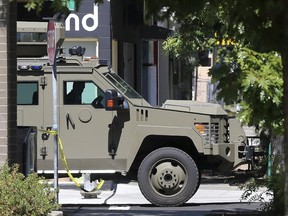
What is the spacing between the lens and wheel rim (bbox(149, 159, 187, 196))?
14.0 metres

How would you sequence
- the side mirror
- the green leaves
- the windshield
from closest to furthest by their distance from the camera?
the green leaves, the side mirror, the windshield

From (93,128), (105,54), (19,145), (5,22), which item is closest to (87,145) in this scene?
(93,128)

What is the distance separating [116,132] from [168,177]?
123 cm

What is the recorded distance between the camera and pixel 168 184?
45.8 feet

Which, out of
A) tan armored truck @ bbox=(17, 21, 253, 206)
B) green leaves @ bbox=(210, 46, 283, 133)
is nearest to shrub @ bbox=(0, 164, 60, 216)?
green leaves @ bbox=(210, 46, 283, 133)

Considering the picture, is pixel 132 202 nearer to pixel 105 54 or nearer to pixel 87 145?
pixel 87 145

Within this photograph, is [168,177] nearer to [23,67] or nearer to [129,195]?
[129,195]

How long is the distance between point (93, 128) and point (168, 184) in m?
1.68

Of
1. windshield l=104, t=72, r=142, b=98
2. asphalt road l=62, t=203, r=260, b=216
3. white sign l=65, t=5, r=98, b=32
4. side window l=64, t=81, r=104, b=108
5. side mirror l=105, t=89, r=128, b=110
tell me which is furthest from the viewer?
white sign l=65, t=5, r=98, b=32

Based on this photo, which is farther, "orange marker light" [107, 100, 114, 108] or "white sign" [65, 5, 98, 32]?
"white sign" [65, 5, 98, 32]

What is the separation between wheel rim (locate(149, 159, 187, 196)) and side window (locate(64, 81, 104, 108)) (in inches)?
60.2

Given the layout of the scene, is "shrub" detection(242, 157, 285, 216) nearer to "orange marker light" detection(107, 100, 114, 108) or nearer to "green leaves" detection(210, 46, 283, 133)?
"green leaves" detection(210, 46, 283, 133)

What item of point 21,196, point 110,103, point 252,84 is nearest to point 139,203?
point 110,103

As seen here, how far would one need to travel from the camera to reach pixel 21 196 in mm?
8867
